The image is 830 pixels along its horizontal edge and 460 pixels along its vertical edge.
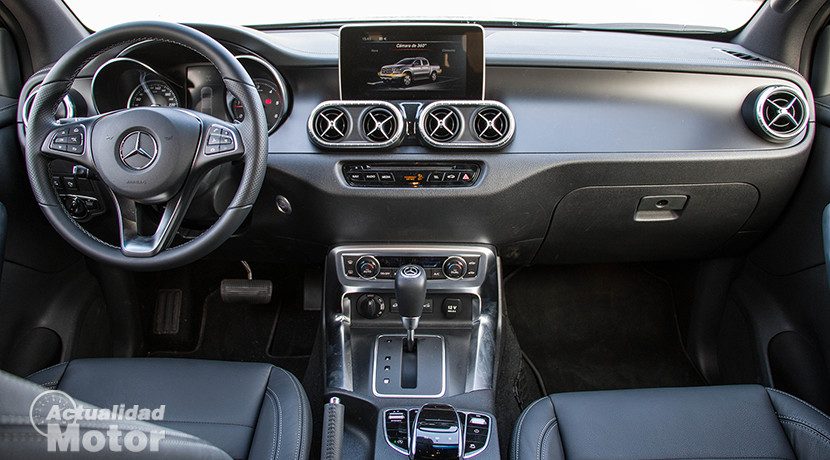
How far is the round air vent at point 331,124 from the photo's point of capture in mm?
1837

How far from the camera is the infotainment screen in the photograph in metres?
1.77

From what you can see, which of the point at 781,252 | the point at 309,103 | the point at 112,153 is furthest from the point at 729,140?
the point at 112,153

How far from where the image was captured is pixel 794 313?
209 cm

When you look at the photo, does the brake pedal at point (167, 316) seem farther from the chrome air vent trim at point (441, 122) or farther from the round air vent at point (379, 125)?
the chrome air vent trim at point (441, 122)

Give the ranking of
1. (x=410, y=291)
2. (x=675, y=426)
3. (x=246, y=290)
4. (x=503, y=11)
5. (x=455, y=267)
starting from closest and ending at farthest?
(x=675, y=426)
(x=410, y=291)
(x=455, y=267)
(x=503, y=11)
(x=246, y=290)

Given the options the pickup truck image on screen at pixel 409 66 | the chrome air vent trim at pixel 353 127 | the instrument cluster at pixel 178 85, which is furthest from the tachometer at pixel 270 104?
the pickup truck image on screen at pixel 409 66

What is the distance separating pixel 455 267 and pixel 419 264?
0.11 metres

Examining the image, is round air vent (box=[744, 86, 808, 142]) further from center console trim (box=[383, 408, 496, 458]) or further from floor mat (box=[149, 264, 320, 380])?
floor mat (box=[149, 264, 320, 380])

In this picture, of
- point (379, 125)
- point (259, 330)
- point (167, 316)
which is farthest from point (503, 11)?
point (167, 316)

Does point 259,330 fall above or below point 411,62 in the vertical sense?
below

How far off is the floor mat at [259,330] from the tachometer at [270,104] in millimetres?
919

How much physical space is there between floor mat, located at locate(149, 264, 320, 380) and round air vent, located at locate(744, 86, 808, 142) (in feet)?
5.38

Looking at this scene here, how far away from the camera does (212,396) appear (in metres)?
1.56

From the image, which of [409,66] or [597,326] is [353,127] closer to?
[409,66]
